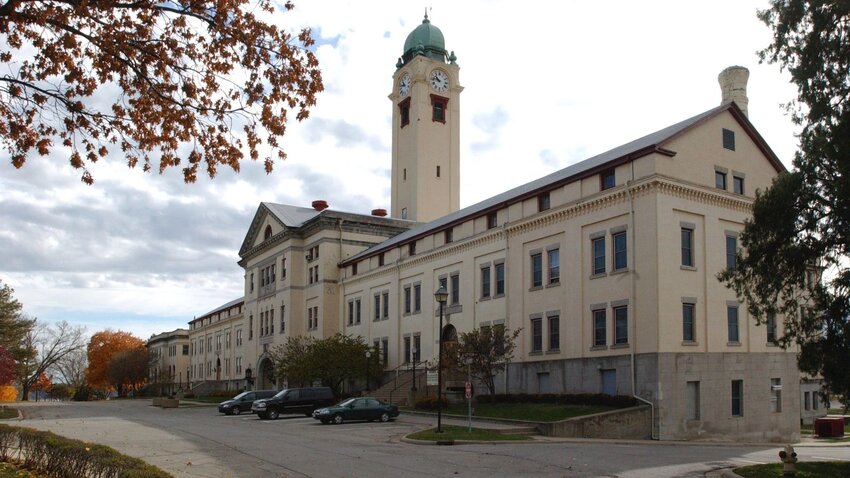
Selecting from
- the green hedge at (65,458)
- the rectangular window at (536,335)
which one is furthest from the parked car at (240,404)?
the green hedge at (65,458)

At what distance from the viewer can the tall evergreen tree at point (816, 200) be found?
2005 cm

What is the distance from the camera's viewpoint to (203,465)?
65.6ft

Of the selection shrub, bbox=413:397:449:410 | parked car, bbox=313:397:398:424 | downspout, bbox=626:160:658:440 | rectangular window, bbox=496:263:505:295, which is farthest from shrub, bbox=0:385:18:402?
downspout, bbox=626:160:658:440

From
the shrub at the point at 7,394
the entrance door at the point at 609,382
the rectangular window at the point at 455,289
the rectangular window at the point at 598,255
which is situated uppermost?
the rectangular window at the point at 598,255

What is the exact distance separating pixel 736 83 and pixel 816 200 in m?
24.1

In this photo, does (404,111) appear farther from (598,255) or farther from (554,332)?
(598,255)

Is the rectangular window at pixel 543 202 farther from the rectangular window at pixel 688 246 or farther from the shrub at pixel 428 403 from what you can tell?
the shrub at pixel 428 403

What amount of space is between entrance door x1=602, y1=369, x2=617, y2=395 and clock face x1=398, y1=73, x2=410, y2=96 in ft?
146

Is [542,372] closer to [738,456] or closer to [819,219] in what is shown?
[738,456]

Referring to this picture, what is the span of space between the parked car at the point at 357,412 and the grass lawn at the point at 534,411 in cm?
338

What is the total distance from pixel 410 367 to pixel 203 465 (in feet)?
113

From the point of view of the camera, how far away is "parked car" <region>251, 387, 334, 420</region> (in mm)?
43406

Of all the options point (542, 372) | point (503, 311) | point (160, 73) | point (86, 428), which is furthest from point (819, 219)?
point (86, 428)

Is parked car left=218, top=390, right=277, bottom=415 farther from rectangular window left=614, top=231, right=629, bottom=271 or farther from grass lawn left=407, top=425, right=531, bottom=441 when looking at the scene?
rectangular window left=614, top=231, right=629, bottom=271
